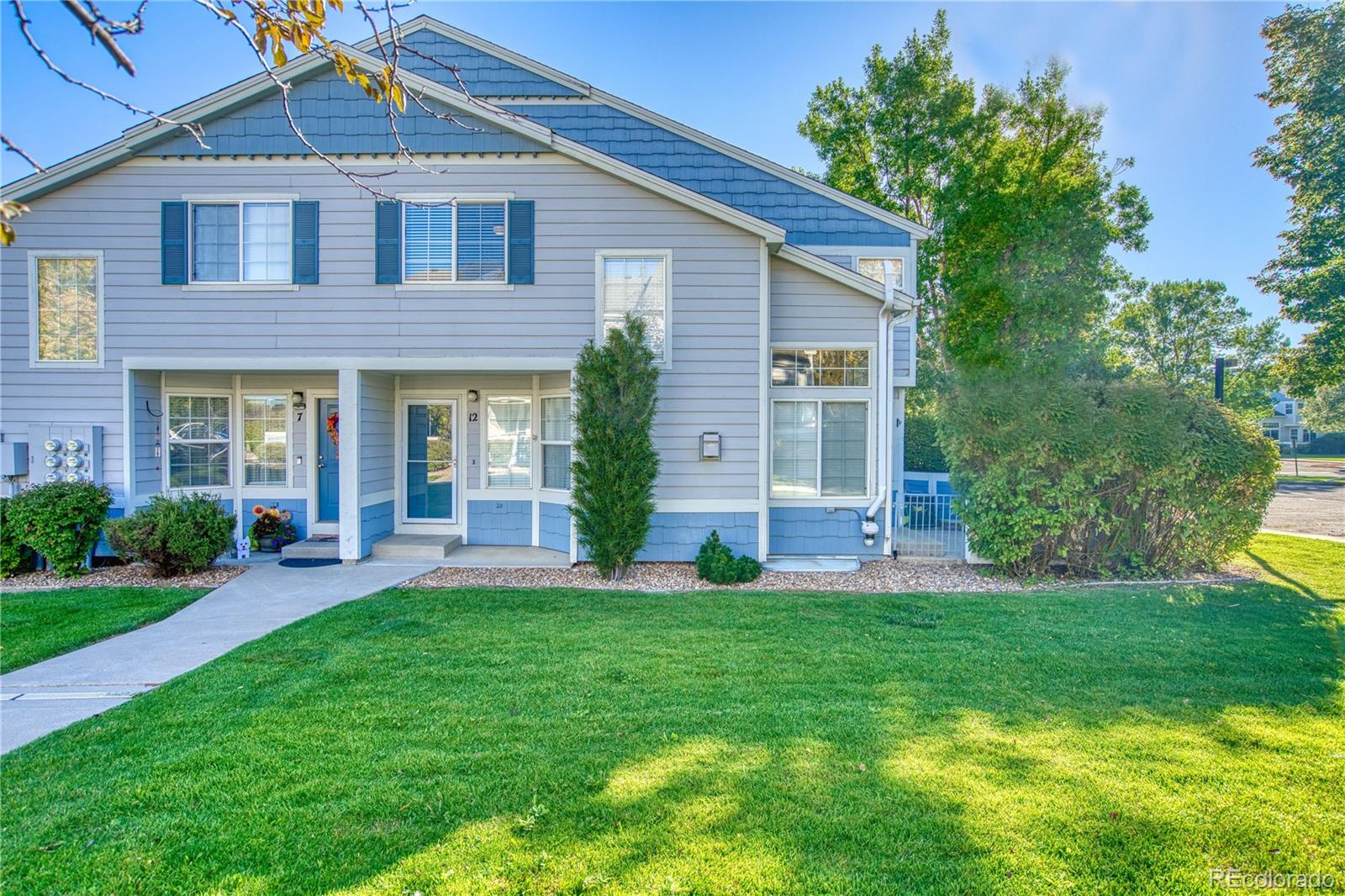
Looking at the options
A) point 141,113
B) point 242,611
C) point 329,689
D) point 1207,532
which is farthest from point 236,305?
point 1207,532

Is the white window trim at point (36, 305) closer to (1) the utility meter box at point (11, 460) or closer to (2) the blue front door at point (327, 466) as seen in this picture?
(1) the utility meter box at point (11, 460)

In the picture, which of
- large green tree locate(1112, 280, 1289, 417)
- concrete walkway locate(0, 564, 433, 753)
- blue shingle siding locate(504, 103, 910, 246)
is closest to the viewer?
concrete walkway locate(0, 564, 433, 753)

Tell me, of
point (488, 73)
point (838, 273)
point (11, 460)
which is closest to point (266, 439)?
point (11, 460)

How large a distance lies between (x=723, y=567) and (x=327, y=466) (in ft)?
21.2

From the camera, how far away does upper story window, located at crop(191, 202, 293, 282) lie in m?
8.30

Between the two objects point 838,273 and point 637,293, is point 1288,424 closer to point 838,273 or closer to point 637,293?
point 838,273

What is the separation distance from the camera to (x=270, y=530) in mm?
9117

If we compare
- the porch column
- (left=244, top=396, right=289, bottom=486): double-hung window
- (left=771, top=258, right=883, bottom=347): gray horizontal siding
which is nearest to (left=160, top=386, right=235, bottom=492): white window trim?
(left=244, top=396, right=289, bottom=486): double-hung window

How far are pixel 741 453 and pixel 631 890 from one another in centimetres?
631

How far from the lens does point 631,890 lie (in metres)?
2.38

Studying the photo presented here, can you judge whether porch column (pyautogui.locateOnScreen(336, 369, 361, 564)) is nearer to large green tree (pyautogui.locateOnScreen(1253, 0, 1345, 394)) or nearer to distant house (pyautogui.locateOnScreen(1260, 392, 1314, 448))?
large green tree (pyautogui.locateOnScreen(1253, 0, 1345, 394))

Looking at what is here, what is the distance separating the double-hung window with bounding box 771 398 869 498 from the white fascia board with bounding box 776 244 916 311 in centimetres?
158

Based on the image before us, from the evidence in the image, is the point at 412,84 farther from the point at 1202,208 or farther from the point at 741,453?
the point at 1202,208

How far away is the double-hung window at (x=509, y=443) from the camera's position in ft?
30.9
